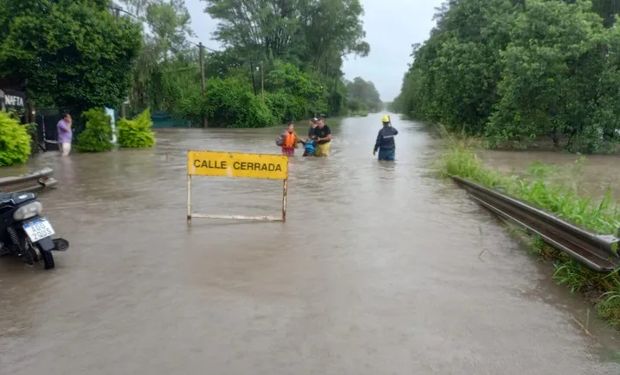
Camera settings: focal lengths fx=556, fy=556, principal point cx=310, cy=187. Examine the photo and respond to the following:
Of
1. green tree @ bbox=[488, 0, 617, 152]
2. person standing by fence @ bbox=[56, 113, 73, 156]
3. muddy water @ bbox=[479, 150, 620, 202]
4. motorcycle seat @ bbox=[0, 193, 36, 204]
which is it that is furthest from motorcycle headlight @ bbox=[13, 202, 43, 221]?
green tree @ bbox=[488, 0, 617, 152]

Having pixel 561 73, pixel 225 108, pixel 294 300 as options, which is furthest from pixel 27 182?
pixel 225 108

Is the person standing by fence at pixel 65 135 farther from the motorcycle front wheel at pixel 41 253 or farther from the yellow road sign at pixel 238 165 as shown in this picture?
the motorcycle front wheel at pixel 41 253

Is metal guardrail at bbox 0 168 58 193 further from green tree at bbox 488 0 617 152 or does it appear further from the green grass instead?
green tree at bbox 488 0 617 152

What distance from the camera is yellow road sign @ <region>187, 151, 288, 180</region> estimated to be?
8.12m

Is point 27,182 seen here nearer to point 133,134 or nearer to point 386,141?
point 386,141

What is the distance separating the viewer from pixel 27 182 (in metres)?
10.7

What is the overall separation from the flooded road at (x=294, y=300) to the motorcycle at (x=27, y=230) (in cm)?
19

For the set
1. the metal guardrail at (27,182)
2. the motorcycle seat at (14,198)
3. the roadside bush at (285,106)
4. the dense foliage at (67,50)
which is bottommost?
the metal guardrail at (27,182)

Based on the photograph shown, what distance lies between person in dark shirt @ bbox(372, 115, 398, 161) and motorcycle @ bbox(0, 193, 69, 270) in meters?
11.9

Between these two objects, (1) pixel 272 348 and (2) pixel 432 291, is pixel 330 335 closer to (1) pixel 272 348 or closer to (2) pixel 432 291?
(1) pixel 272 348

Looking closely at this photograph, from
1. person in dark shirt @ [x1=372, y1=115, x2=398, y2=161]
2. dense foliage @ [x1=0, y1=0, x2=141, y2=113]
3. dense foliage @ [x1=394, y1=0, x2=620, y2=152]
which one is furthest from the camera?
dense foliage @ [x1=394, y1=0, x2=620, y2=152]

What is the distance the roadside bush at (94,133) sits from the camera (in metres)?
19.7

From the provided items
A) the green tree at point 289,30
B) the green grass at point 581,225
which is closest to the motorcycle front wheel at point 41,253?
the green grass at point 581,225

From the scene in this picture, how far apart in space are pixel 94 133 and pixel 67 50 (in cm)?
299
